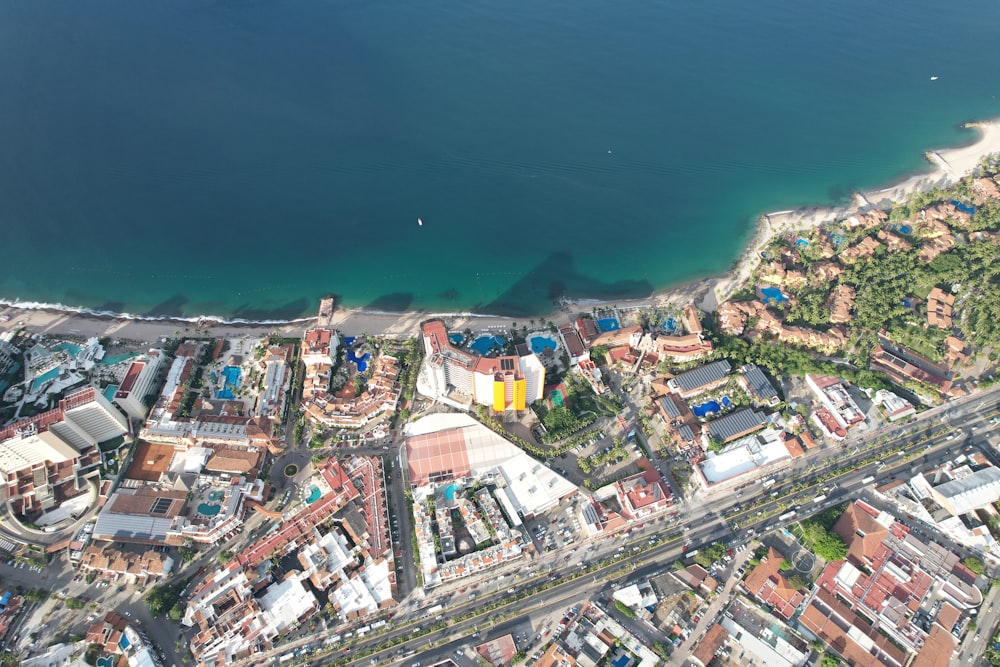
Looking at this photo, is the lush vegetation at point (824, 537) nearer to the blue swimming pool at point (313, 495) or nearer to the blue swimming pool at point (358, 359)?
the blue swimming pool at point (313, 495)

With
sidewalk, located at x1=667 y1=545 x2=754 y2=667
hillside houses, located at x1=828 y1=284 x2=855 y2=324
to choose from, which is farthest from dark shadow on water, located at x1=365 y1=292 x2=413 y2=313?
hillside houses, located at x1=828 y1=284 x2=855 y2=324

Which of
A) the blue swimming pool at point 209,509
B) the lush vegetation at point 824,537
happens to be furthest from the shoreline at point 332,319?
the lush vegetation at point 824,537

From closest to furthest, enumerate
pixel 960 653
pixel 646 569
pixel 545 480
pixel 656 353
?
pixel 960 653
pixel 646 569
pixel 545 480
pixel 656 353

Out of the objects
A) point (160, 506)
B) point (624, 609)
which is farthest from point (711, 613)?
point (160, 506)

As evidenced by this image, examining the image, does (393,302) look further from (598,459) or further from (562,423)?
(598,459)

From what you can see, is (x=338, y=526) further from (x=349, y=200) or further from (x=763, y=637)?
(x=349, y=200)

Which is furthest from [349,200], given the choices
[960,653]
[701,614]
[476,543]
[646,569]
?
[960,653]
